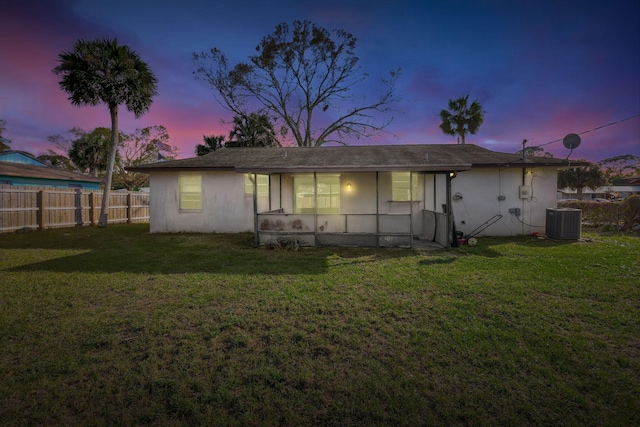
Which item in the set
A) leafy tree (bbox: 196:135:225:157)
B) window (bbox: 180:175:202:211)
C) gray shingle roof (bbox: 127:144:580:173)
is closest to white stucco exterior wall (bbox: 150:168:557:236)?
gray shingle roof (bbox: 127:144:580:173)

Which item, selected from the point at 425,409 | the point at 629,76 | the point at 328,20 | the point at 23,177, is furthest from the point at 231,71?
the point at 425,409

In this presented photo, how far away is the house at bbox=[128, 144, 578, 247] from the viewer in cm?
883

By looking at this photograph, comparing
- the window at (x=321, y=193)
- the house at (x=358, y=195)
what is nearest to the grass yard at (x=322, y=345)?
the house at (x=358, y=195)

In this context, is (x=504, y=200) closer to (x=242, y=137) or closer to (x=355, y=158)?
(x=355, y=158)

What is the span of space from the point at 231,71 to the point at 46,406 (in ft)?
81.5

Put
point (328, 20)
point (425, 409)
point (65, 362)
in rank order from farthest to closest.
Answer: point (328, 20) < point (65, 362) < point (425, 409)

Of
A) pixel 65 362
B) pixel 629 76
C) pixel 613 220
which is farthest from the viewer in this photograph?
pixel 613 220

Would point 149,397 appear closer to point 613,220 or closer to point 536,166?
point 536,166

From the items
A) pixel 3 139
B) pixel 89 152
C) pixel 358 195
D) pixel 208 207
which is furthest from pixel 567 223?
pixel 3 139

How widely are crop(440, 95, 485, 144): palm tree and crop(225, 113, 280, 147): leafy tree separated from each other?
14699mm

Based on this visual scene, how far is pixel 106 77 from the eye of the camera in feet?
46.4

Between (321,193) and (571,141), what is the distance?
9.63 m

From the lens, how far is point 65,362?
2721 mm

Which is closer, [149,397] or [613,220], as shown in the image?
[149,397]
